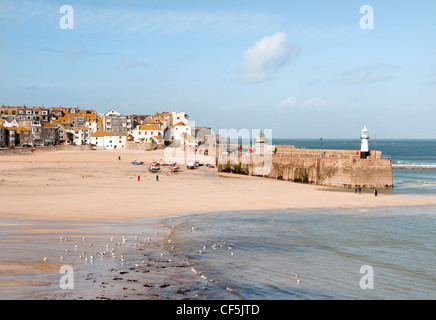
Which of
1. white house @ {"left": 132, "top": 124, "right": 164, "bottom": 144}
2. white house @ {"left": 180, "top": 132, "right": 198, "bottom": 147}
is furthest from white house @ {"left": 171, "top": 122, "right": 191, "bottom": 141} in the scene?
white house @ {"left": 132, "top": 124, "right": 164, "bottom": 144}

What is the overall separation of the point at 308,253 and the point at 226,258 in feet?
10.4

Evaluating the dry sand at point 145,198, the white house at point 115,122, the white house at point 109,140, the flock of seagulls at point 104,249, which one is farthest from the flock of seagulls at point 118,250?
the white house at point 115,122

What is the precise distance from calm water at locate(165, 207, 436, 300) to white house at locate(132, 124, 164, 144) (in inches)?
3296

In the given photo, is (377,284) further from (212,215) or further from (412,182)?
(412,182)

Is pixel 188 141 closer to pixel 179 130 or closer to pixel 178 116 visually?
pixel 179 130

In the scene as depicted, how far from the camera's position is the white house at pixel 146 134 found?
347 ft

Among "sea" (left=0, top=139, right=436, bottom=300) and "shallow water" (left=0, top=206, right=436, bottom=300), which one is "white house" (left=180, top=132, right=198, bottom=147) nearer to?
"sea" (left=0, top=139, right=436, bottom=300)

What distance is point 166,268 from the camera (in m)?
12.1

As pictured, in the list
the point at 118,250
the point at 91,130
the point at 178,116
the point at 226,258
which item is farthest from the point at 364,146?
the point at 91,130

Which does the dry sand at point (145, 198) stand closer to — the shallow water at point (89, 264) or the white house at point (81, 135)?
the shallow water at point (89, 264)

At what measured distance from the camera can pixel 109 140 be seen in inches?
4117

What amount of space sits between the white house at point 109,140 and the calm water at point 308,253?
8401cm
